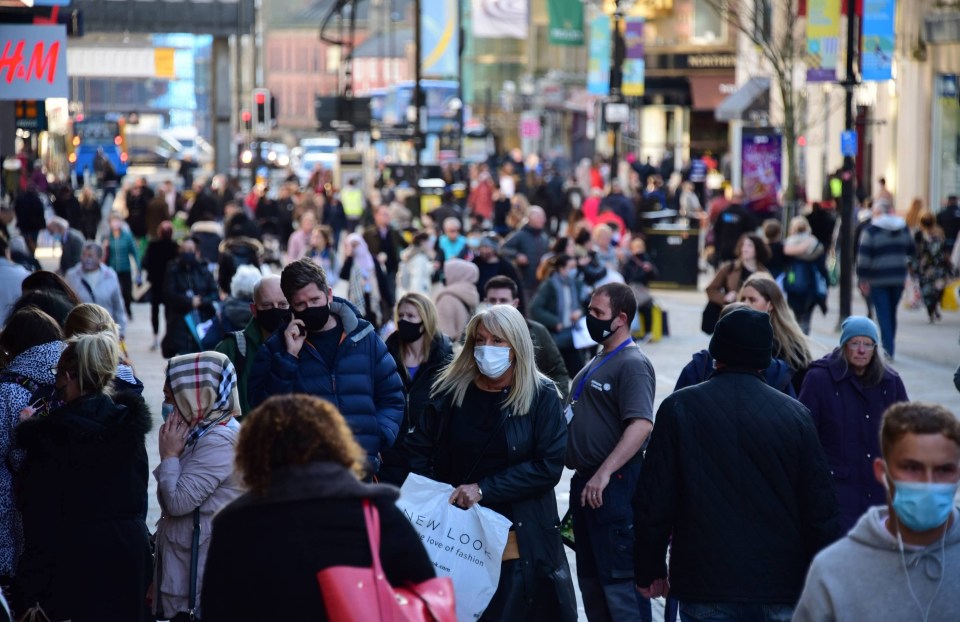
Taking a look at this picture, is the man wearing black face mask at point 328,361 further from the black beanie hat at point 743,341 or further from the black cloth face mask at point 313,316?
the black beanie hat at point 743,341

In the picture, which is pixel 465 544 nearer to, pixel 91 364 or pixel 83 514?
pixel 83 514

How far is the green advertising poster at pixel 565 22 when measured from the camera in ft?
151

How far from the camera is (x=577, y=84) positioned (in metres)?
83.4

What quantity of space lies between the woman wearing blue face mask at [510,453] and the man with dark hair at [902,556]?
260cm

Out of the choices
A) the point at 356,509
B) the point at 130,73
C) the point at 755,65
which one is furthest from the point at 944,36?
the point at 130,73

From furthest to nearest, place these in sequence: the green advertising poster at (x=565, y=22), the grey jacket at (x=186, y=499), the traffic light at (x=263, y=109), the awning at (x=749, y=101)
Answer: the traffic light at (x=263, y=109) → the green advertising poster at (x=565, y=22) → the awning at (x=749, y=101) → the grey jacket at (x=186, y=499)

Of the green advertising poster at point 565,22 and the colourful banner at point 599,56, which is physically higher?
the green advertising poster at point 565,22

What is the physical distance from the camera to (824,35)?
24.2 m

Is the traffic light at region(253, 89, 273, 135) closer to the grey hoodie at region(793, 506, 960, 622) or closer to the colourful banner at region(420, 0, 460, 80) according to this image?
the colourful banner at region(420, 0, 460, 80)

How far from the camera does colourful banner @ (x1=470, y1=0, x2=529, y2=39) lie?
168 feet

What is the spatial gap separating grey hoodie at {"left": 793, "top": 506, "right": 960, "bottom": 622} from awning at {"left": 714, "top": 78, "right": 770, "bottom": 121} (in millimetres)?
36950

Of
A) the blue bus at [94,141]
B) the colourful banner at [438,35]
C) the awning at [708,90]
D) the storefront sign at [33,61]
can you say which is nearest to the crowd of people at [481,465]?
the storefront sign at [33,61]

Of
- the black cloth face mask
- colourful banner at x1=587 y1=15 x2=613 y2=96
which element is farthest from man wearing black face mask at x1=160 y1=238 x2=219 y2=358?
colourful banner at x1=587 y1=15 x2=613 y2=96

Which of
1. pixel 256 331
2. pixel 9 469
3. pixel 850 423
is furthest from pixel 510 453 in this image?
pixel 256 331
